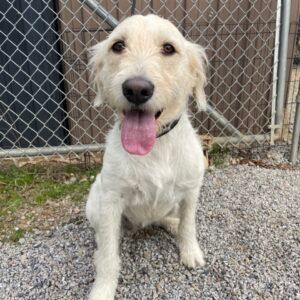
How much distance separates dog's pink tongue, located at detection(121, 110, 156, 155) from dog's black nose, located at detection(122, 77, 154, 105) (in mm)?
145

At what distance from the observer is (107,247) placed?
2.36 meters

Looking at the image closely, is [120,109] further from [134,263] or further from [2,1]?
[2,1]

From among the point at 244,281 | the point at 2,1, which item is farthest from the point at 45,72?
the point at 244,281

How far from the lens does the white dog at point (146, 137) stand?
2008 millimetres

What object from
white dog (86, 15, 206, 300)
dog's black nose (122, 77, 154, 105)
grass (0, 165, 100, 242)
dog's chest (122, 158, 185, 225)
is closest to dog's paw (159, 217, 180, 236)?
white dog (86, 15, 206, 300)

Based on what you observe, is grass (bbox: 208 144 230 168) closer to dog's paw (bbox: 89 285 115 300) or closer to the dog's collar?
the dog's collar

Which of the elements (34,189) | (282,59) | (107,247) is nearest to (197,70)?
(107,247)

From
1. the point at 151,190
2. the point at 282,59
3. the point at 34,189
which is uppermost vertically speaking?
the point at 282,59

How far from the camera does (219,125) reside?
402 cm

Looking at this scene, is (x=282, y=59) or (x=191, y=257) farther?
(x=282, y=59)

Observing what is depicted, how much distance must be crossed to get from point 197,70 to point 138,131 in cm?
53

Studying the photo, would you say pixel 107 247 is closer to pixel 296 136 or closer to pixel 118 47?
pixel 118 47

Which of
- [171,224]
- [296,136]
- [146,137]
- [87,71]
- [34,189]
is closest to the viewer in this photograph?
[146,137]

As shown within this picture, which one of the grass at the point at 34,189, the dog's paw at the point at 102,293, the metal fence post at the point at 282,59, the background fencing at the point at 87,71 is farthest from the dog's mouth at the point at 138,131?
the metal fence post at the point at 282,59
